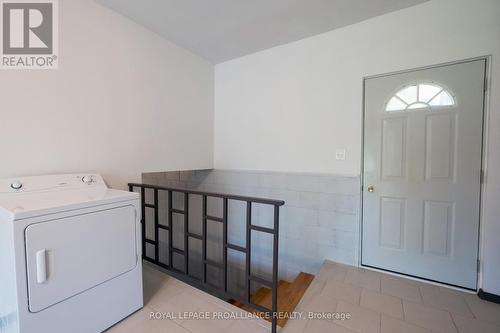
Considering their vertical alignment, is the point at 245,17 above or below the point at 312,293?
above

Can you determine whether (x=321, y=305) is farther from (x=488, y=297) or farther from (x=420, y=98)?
(x=420, y=98)

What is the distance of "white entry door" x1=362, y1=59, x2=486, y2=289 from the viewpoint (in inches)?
71.9

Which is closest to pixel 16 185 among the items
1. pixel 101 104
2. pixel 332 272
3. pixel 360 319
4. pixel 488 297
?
pixel 101 104

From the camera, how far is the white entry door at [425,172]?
71.9 inches

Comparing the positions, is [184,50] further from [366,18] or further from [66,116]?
[366,18]

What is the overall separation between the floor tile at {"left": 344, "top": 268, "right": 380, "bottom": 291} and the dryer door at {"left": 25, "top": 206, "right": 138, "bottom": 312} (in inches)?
75.4

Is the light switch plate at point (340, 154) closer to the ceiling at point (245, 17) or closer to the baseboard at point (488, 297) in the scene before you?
the ceiling at point (245, 17)

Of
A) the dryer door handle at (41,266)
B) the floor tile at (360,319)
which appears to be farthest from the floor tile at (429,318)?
the dryer door handle at (41,266)

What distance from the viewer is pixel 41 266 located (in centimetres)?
115

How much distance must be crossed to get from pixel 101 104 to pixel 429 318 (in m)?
3.13

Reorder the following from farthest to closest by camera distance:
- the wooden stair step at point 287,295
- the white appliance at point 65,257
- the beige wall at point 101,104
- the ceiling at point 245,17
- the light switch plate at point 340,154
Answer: the light switch plate at point 340,154, the wooden stair step at point 287,295, the ceiling at point 245,17, the beige wall at point 101,104, the white appliance at point 65,257

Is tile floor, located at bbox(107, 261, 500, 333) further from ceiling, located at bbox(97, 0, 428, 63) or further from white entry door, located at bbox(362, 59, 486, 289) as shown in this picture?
ceiling, located at bbox(97, 0, 428, 63)

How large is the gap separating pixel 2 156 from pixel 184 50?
80.0 inches

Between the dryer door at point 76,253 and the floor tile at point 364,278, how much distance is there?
191 centimetres
